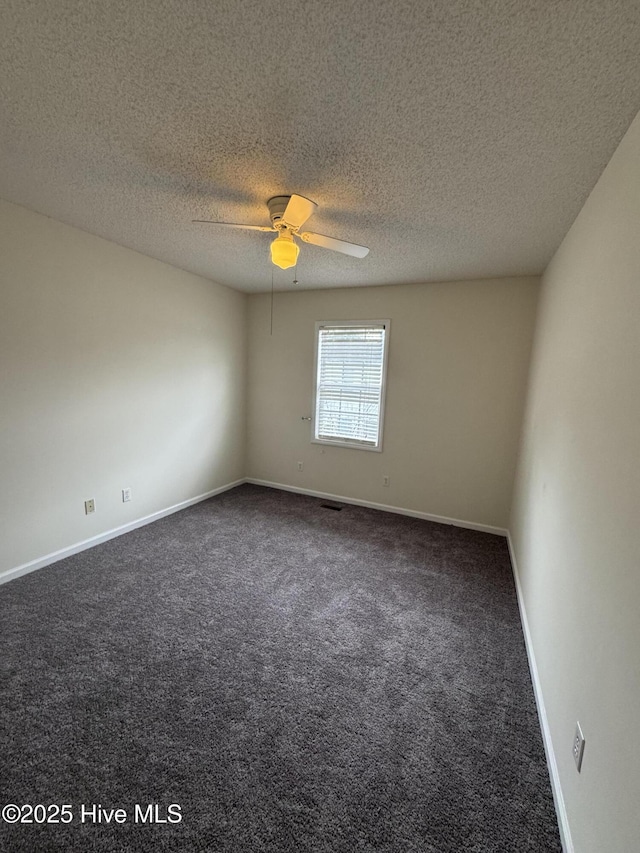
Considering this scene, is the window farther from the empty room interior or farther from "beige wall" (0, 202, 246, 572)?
"beige wall" (0, 202, 246, 572)

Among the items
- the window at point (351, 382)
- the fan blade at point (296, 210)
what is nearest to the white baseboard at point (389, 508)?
the window at point (351, 382)

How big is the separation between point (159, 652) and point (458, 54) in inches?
111

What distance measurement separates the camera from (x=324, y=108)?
4.29 feet

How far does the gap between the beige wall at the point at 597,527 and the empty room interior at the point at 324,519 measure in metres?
0.02

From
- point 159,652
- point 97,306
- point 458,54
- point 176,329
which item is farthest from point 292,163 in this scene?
point 159,652

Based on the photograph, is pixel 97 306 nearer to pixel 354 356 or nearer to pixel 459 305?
pixel 354 356

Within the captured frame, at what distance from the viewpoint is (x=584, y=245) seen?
1.82 metres

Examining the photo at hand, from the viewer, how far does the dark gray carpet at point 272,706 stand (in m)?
1.21

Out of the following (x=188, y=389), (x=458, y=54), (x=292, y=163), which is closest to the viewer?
(x=458, y=54)

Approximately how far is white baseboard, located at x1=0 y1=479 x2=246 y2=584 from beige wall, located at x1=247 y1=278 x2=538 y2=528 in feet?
4.54

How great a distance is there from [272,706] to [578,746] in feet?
3.91

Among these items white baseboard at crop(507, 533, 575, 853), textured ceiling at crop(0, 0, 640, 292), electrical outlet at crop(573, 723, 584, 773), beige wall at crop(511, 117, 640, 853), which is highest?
textured ceiling at crop(0, 0, 640, 292)

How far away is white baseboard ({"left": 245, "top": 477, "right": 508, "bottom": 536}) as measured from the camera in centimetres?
360

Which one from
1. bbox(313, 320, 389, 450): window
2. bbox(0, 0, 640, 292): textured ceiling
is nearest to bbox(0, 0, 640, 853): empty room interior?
bbox(0, 0, 640, 292): textured ceiling
